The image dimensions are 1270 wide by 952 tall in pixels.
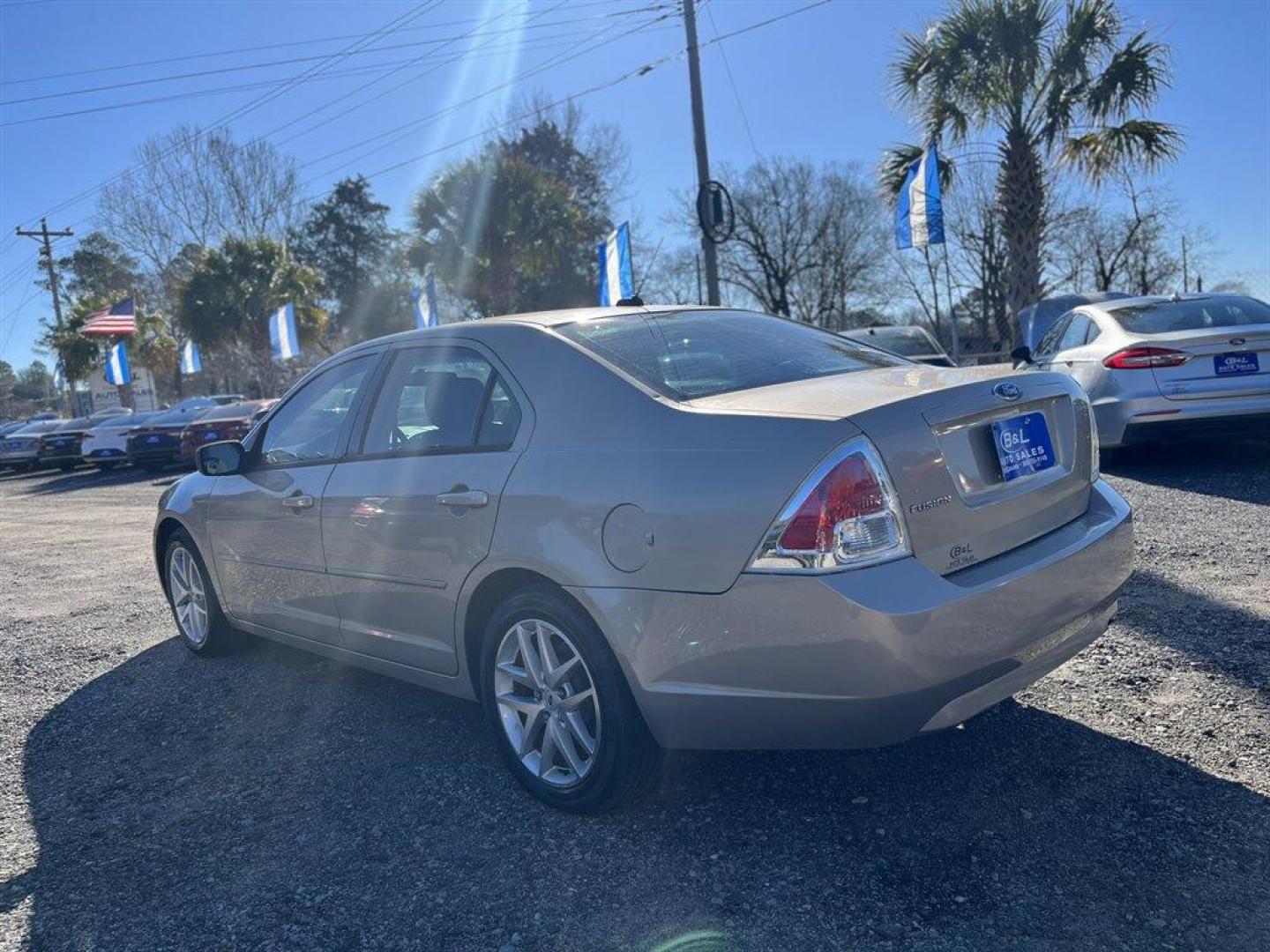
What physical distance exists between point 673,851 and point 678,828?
132 mm

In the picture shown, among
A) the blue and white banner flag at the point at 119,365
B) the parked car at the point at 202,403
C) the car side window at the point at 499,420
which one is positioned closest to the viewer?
the car side window at the point at 499,420

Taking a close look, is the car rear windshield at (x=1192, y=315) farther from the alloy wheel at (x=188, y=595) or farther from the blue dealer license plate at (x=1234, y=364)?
the alloy wheel at (x=188, y=595)

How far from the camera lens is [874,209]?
40.6 metres

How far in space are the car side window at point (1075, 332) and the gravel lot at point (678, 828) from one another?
4184 millimetres

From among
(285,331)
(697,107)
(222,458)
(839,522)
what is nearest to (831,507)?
(839,522)

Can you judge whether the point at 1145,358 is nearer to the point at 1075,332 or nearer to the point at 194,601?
the point at 1075,332

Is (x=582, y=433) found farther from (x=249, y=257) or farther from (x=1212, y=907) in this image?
(x=249, y=257)

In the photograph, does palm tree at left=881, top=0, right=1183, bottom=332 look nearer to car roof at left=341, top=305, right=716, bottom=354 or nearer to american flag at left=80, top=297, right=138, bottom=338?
car roof at left=341, top=305, right=716, bottom=354

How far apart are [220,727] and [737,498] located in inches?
110

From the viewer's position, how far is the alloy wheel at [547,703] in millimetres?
2943

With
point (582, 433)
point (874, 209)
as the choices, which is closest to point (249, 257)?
point (874, 209)

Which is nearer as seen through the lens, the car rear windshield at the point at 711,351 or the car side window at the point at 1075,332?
the car rear windshield at the point at 711,351

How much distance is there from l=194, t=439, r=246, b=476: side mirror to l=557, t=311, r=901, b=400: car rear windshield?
2.02 m

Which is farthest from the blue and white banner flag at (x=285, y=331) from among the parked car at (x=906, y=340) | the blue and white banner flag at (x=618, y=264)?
the parked car at (x=906, y=340)
